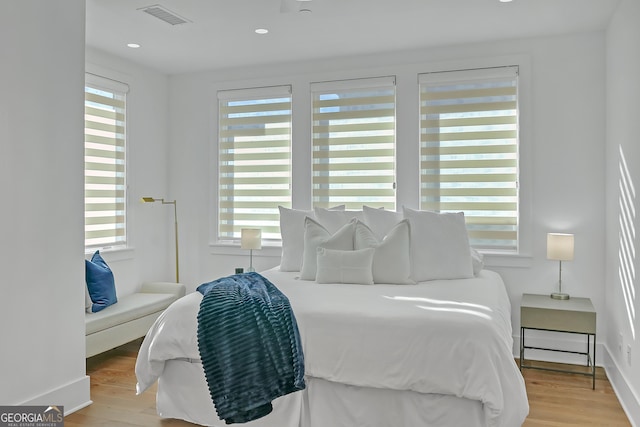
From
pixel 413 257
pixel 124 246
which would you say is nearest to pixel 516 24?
pixel 413 257

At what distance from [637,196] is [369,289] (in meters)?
1.73

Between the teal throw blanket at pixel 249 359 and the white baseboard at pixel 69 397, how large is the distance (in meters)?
1.05

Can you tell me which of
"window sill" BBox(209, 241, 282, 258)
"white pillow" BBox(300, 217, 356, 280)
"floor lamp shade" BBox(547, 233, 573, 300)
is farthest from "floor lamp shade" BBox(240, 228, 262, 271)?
"floor lamp shade" BBox(547, 233, 573, 300)

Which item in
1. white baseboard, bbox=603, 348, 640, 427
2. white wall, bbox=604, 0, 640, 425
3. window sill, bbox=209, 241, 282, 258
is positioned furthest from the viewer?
window sill, bbox=209, 241, 282, 258

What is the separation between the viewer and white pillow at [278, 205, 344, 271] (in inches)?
163

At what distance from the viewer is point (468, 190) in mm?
4406

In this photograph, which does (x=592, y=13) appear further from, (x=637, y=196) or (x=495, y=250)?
(x=495, y=250)

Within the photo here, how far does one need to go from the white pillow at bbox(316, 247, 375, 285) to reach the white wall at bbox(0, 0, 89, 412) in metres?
1.64

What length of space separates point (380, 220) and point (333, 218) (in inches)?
15.6

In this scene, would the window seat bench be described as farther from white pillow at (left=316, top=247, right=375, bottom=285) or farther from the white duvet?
white pillow at (left=316, top=247, right=375, bottom=285)

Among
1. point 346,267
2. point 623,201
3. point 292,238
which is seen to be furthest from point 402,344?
point 623,201

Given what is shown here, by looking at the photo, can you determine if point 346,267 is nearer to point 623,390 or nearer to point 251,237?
point 251,237

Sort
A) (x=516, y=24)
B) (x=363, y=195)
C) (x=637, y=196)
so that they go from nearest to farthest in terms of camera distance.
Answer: (x=637, y=196) → (x=516, y=24) → (x=363, y=195)

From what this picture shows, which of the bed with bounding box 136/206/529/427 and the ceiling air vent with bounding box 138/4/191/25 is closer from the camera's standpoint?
the bed with bounding box 136/206/529/427
